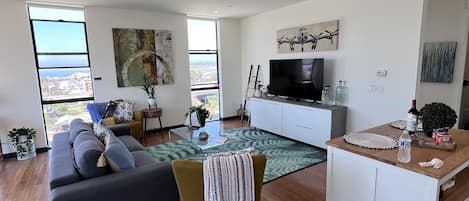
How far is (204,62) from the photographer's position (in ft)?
20.6

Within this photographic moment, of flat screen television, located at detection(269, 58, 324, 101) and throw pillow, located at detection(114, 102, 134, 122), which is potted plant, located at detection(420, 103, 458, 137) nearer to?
flat screen television, located at detection(269, 58, 324, 101)

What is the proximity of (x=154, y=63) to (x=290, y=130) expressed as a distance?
307 centimetres

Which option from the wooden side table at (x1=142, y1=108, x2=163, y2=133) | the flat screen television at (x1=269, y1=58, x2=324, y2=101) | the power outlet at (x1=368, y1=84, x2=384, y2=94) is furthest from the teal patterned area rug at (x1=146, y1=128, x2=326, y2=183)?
the power outlet at (x1=368, y1=84, x2=384, y2=94)

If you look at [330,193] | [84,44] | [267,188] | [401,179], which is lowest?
[267,188]

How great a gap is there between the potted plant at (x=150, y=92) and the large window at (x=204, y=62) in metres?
1.03

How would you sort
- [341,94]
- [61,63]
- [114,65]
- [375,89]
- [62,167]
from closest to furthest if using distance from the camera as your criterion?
[62,167], [375,89], [341,94], [61,63], [114,65]

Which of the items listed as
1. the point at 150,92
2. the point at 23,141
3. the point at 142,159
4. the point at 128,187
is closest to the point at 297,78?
the point at 150,92

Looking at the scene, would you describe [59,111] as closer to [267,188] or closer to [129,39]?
[129,39]

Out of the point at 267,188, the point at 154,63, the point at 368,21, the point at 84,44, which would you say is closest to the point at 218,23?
the point at 154,63

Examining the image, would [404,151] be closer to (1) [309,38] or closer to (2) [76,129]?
(2) [76,129]

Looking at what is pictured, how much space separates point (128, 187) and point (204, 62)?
463 centimetres

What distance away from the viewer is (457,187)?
190 centimetres

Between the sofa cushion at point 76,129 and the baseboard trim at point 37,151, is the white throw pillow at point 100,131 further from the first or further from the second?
the baseboard trim at point 37,151

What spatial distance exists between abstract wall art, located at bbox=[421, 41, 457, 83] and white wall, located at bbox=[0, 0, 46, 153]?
6439 mm
